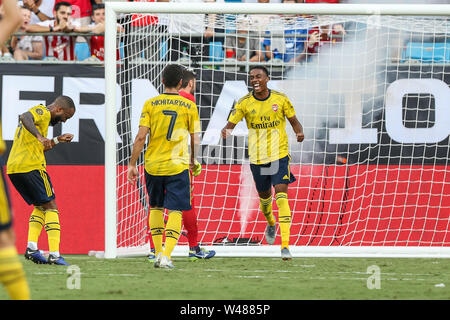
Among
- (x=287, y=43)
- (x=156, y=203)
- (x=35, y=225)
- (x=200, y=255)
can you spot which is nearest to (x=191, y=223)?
(x=200, y=255)

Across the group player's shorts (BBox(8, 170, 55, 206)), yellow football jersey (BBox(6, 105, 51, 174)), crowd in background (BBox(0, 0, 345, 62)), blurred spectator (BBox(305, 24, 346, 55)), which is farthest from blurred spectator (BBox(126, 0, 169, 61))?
player's shorts (BBox(8, 170, 55, 206))

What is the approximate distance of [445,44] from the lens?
36.7 ft

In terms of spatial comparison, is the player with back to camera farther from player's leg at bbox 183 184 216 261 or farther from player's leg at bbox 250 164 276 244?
player's leg at bbox 250 164 276 244

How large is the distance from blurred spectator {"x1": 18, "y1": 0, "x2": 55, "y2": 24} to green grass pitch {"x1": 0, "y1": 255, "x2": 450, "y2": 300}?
164 inches

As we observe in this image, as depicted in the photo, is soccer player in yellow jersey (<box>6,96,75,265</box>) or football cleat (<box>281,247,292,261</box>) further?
football cleat (<box>281,247,292,261</box>)

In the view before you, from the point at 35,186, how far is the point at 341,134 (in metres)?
4.34

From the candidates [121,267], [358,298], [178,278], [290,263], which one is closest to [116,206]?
[121,267]

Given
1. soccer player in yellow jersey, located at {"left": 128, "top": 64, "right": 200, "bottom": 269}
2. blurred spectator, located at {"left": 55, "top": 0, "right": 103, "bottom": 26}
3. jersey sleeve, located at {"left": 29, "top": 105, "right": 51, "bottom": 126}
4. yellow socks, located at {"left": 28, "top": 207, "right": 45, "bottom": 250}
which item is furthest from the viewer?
blurred spectator, located at {"left": 55, "top": 0, "right": 103, "bottom": 26}

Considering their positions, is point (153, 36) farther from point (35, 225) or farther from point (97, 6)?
point (35, 225)

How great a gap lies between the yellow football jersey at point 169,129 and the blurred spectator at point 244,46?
10.8ft

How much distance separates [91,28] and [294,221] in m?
3.85

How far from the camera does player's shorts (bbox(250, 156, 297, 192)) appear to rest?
9.23 m

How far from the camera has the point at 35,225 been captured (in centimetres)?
881
